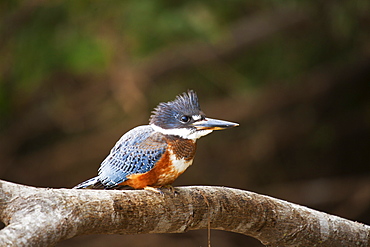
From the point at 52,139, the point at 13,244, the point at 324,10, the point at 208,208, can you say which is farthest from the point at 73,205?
the point at 52,139

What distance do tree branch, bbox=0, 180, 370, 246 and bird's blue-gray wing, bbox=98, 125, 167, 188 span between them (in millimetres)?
95

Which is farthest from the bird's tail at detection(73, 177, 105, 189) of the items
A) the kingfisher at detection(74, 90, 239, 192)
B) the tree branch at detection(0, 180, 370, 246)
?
the tree branch at detection(0, 180, 370, 246)

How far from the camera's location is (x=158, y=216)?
2.18 meters

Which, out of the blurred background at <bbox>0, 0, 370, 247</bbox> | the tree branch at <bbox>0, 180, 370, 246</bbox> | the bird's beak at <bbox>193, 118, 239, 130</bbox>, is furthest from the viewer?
the blurred background at <bbox>0, 0, 370, 247</bbox>

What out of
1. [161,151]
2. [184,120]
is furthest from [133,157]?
[184,120]

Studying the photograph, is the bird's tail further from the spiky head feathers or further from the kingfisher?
the spiky head feathers

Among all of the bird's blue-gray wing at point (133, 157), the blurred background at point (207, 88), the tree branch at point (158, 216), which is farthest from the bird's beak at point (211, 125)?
the blurred background at point (207, 88)

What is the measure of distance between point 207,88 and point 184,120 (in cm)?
343

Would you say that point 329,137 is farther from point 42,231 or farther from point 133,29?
point 42,231

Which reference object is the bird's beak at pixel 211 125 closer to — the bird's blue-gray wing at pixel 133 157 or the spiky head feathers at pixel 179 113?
the spiky head feathers at pixel 179 113

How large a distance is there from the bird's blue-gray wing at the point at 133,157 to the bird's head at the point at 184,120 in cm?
5

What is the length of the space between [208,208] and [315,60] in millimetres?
3608

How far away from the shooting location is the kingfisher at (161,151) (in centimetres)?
222

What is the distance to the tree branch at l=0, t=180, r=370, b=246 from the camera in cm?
184
